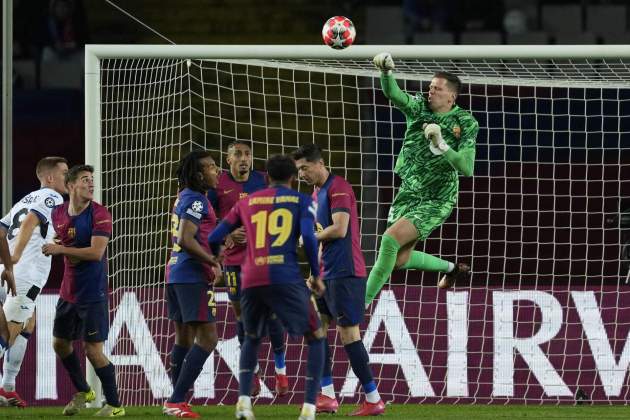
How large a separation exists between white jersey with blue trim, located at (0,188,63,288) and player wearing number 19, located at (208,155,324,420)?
2.57 m

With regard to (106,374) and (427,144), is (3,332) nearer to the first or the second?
(106,374)

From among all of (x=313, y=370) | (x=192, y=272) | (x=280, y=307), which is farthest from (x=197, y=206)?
(x=313, y=370)

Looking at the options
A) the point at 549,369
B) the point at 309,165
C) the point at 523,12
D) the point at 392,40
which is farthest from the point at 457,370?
the point at 523,12

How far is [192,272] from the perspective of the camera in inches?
376

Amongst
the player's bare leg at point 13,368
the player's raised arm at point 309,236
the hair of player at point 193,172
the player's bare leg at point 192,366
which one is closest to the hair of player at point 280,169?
the player's raised arm at point 309,236

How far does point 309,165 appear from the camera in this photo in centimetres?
944

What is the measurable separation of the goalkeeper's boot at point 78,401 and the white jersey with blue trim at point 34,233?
1057 mm

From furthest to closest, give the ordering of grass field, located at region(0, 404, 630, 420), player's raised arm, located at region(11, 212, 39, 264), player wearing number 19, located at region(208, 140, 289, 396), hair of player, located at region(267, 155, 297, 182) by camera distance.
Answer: player wearing number 19, located at region(208, 140, 289, 396) < player's raised arm, located at region(11, 212, 39, 264) < grass field, located at region(0, 404, 630, 420) < hair of player, located at region(267, 155, 297, 182)

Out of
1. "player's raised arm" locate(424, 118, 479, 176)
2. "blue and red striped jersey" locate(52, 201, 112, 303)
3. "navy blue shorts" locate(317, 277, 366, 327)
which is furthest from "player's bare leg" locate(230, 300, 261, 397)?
"player's raised arm" locate(424, 118, 479, 176)

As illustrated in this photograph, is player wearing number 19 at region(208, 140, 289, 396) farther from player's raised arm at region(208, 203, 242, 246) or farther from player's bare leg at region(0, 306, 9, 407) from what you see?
player's raised arm at region(208, 203, 242, 246)

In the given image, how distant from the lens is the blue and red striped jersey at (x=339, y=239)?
9.40 metres

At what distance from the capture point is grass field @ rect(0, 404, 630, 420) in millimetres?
9859

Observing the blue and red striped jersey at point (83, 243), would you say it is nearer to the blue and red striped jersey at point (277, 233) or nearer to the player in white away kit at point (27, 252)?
the player in white away kit at point (27, 252)

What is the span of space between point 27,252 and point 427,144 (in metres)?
3.37
